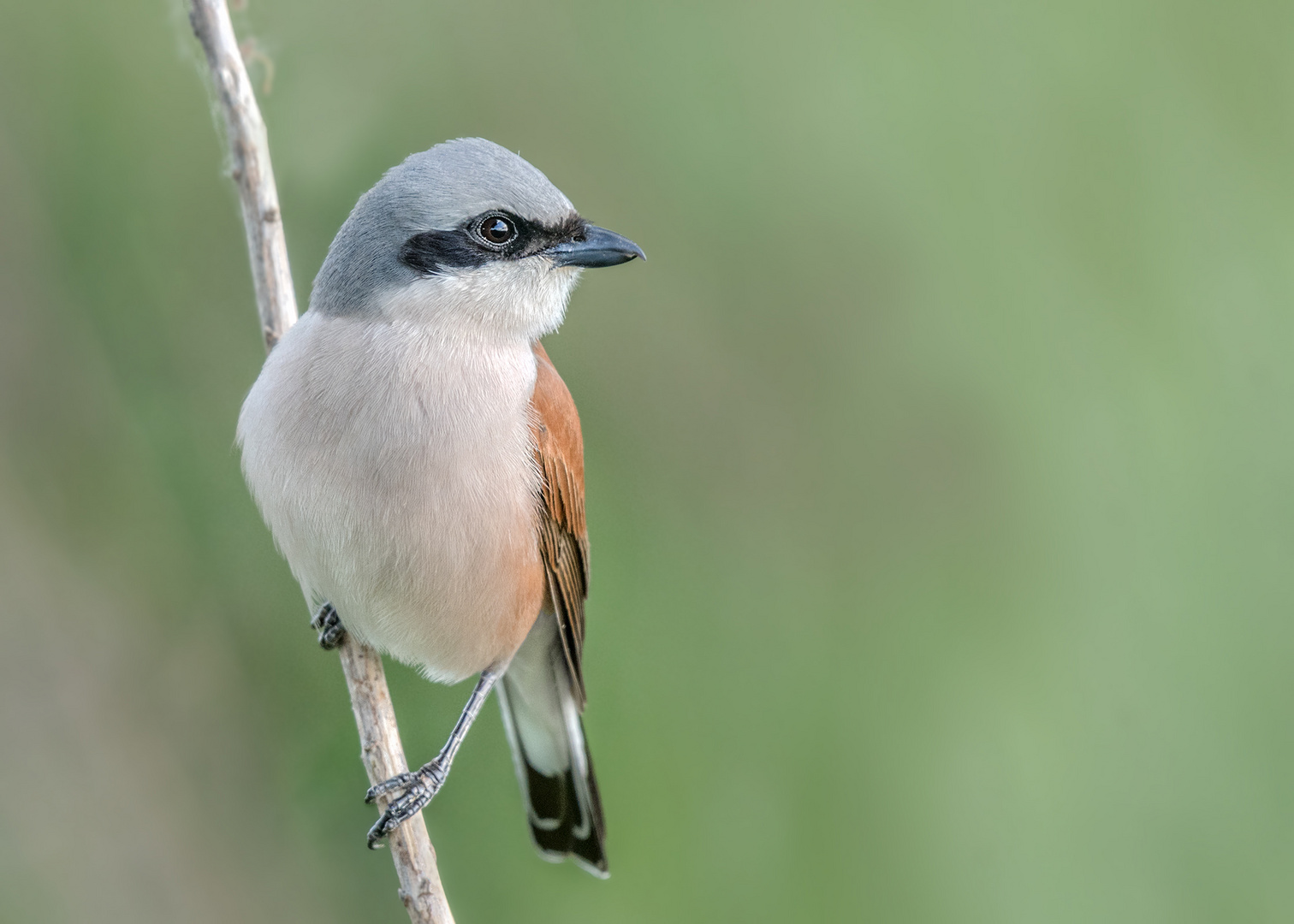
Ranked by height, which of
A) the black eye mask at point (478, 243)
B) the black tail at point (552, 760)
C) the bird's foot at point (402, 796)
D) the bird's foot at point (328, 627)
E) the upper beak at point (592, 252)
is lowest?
the black tail at point (552, 760)

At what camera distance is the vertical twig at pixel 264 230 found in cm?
313

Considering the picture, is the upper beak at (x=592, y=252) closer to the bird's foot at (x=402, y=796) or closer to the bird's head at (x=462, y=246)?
the bird's head at (x=462, y=246)

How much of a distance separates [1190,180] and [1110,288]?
52cm

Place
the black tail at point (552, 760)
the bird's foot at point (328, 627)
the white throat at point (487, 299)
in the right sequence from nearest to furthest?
1. the white throat at point (487, 299)
2. the bird's foot at point (328, 627)
3. the black tail at point (552, 760)

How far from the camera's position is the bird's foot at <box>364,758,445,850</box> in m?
3.25

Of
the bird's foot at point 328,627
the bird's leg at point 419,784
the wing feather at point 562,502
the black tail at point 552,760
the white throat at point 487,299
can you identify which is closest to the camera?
the white throat at point 487,299

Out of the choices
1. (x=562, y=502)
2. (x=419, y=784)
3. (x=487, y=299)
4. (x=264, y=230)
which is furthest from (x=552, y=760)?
(x=264, y=230)

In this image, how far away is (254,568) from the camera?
4191 mm

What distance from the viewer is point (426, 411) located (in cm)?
313

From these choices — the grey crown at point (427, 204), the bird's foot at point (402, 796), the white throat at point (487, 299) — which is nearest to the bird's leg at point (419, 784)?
the bird's foot at point (402, 796)

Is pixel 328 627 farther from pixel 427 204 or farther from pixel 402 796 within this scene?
pixel 427 204

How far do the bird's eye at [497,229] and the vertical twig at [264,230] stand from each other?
67 cm

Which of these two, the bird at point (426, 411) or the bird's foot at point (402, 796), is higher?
the bird at point (426, 411)

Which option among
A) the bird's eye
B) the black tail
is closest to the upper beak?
the bird's eye
